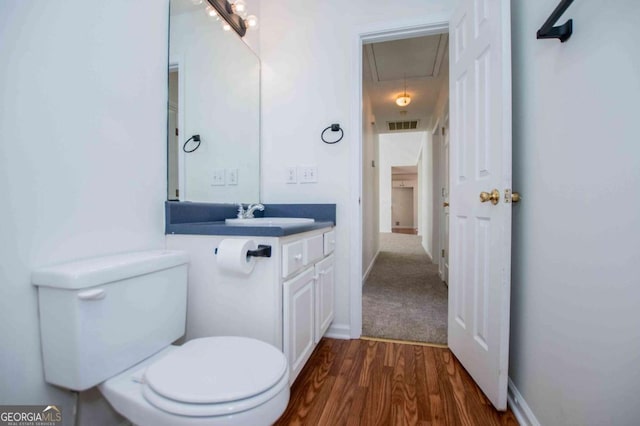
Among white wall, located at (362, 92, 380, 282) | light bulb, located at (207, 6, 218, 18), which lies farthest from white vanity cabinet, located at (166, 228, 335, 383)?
white wall, located at (362, 92, 380, 282)

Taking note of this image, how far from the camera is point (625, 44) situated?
68cm

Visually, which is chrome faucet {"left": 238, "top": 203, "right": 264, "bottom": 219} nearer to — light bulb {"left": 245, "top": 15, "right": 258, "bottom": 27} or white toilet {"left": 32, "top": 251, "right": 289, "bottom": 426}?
white toilet {"left": 32, "top": 251, "right": 289, "bottom": 426}

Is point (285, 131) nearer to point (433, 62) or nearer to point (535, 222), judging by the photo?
point (535, 222)

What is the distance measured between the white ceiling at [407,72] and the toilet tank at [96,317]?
258 cm

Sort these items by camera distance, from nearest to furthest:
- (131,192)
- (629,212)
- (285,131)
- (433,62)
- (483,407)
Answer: (629,212) → (131,192) → (483,407) → (285,131) → (433,62)

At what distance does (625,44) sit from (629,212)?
41 cm

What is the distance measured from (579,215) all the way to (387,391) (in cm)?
106

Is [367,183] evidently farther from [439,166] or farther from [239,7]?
[239,7]

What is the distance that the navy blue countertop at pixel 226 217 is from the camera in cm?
114

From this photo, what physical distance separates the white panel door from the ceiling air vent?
11.2 feet

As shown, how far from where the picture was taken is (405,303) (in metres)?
2.57

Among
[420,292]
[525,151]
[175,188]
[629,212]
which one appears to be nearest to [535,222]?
[525,151]

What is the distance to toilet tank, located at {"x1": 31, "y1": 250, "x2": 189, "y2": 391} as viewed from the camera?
29.3 inches

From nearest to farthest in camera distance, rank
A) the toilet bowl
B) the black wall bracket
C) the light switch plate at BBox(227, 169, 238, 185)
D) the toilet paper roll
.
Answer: the toilet bowl, the black wall bracket, the toilet paper roll, the light switch plate at BBox(227, 169, 238, 185)
